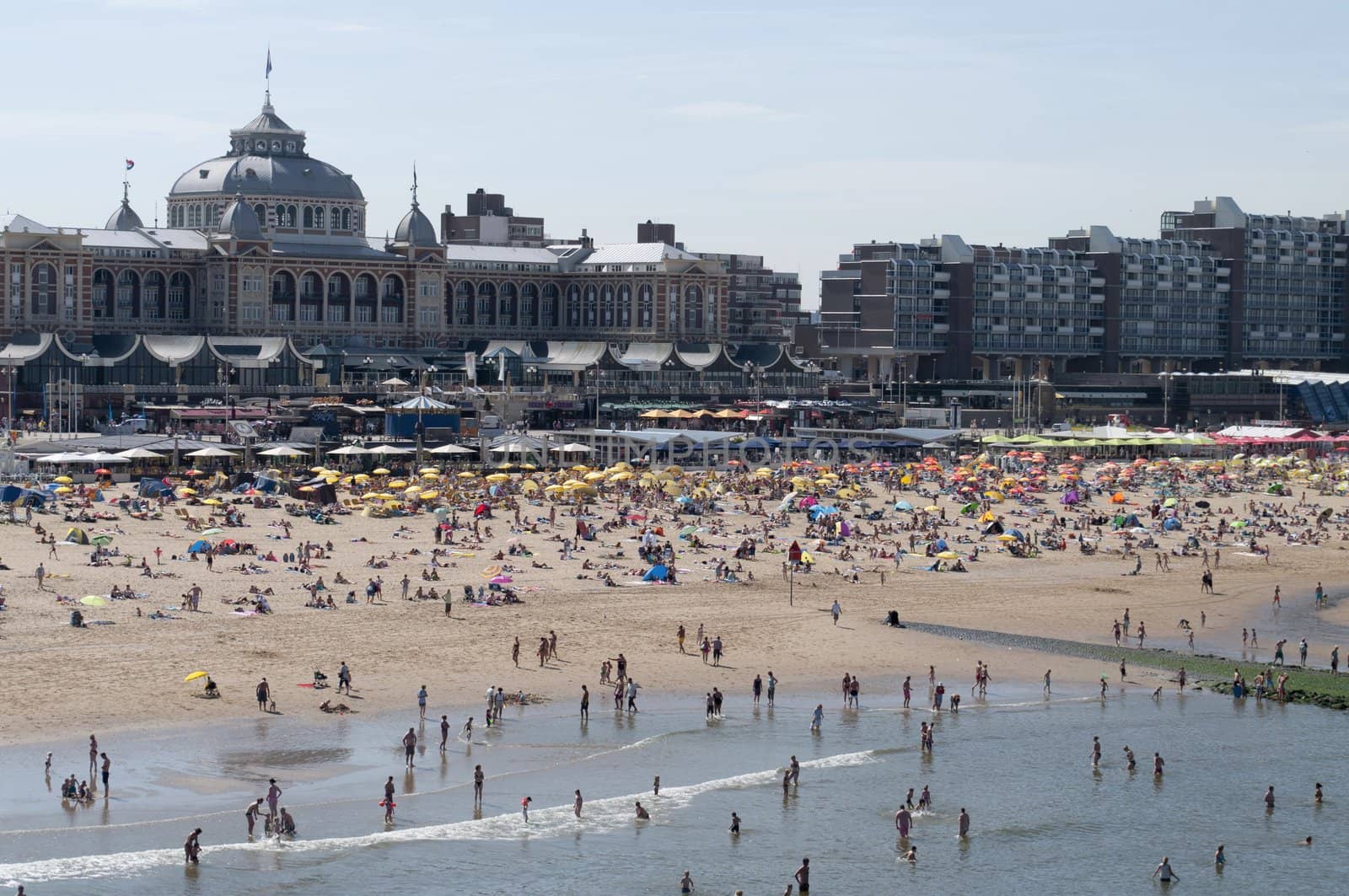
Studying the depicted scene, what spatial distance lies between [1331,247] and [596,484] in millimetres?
118234

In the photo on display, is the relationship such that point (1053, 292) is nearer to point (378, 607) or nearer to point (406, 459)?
point (406, 459)

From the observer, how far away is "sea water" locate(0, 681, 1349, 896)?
35.6 m

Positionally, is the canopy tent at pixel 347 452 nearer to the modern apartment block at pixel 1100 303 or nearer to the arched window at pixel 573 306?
the arched window at pixel 573 306

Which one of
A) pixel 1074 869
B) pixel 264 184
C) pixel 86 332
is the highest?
pixel 264 184

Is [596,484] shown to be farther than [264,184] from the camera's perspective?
No

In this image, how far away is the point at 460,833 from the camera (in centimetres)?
3747

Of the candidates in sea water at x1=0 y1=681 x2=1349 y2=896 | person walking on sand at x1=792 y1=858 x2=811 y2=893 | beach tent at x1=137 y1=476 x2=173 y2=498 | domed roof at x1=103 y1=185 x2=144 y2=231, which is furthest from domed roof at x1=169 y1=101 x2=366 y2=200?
person walking on sand at x1=792 y1=858 x2=811 y2=893

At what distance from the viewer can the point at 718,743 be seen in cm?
4419

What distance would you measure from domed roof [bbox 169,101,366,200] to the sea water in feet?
368

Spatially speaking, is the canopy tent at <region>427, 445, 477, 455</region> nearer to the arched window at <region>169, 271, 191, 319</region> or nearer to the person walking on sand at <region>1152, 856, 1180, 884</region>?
the arched window at <region>169, 271, 191, 319</region>

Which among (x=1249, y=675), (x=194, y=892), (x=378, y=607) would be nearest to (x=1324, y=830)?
(x=1249, y=675)

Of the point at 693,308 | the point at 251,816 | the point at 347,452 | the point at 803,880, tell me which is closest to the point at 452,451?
the point at 347,452

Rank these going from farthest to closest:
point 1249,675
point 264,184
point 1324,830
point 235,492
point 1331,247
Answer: point 1331,247 → point 264,184 → point 235,492 → point 1249,675 → point 1324,830

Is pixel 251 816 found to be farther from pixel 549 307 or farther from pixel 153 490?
pixel 549 307
